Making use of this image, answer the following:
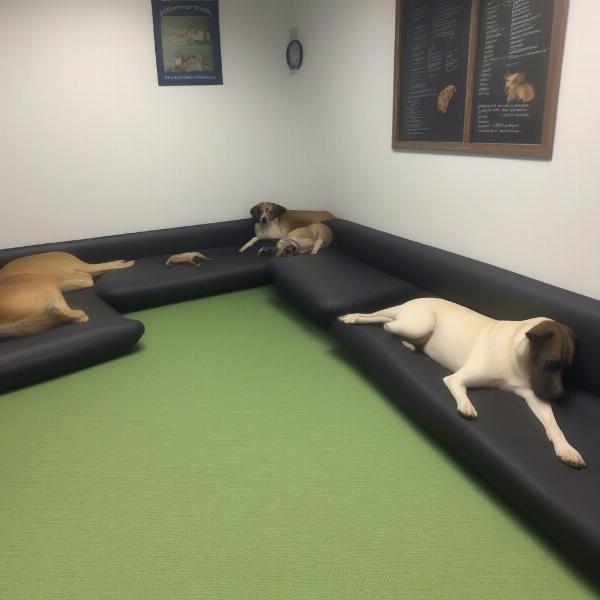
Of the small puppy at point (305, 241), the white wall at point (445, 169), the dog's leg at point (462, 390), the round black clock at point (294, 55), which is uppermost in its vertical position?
the round black clock at point (294, 55)

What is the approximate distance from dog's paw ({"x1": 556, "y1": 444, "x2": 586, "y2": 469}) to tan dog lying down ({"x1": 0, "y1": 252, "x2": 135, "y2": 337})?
8.89 feet

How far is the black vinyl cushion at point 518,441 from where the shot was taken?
152 centimetres

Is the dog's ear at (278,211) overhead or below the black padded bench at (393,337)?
overhead

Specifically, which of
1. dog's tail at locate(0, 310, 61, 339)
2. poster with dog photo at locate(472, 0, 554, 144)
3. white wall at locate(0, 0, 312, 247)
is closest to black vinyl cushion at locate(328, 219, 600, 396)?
poster with dog photo at locate(472, 0, 554, 144)

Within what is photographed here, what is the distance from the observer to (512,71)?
8.29ft

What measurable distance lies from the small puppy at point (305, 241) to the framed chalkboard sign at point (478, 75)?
42.1 inches

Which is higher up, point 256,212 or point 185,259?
point 256,212

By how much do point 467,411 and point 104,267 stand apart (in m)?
3.20

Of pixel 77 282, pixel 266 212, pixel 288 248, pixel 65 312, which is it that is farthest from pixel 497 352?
pixel 77 282

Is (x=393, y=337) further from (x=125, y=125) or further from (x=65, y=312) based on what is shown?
(x=125, y=125)

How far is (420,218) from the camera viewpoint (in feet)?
11.3

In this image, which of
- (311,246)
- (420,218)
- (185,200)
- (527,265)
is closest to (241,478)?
(527,265)

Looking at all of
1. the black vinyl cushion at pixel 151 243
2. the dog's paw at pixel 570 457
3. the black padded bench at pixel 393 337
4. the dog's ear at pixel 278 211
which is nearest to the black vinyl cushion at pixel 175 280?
the black padded bench at pixel 393 337

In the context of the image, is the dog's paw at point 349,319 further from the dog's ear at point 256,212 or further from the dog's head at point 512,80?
the dog's ear at point 256,212
